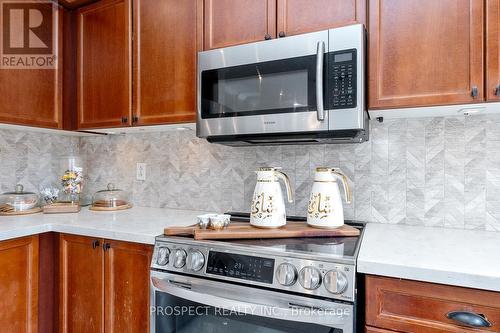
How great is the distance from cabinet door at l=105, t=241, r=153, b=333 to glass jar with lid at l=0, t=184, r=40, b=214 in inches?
31.1

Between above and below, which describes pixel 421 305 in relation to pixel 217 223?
below

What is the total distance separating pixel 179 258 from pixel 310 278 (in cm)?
51

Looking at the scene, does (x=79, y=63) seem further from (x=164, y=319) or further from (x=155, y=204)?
(x=164, y=319)

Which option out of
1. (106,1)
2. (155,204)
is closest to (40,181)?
(155,204)

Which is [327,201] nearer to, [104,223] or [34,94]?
[104,223]

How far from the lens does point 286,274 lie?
96 cm

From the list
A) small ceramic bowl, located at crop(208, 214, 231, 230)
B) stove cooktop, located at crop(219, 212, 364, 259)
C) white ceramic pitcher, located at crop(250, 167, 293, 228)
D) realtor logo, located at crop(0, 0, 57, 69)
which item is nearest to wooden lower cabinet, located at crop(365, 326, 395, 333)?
stove cooktop, located at crop(219, 212, 364, 259)

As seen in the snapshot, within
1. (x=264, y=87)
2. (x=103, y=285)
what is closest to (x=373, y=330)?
(x=264, y=87)

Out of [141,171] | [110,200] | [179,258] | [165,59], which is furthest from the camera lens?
[141,171]

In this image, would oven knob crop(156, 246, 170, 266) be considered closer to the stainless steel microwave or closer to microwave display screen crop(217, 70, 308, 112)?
the stainless steel microwave

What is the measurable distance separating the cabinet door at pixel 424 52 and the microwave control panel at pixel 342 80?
0.34ft

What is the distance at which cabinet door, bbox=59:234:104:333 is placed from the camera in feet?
4.52

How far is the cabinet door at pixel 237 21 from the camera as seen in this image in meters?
1.34

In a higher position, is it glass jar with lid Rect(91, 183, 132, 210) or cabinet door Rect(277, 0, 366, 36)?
cabinet door Rect(277, 0, 366, 36)
